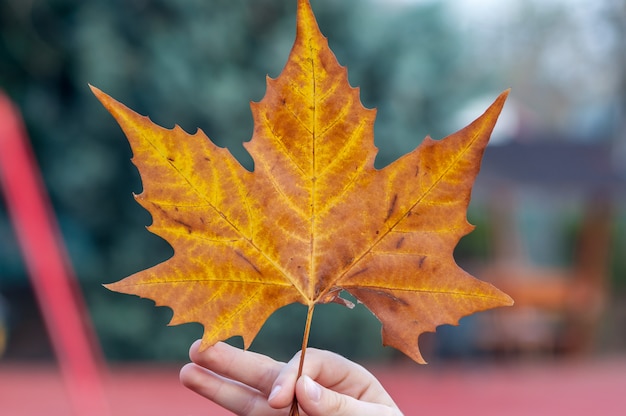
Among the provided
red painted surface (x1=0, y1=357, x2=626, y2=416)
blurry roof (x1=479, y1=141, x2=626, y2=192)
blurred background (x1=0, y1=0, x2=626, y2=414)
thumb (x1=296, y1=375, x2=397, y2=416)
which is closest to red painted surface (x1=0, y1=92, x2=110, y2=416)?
red painted surface (x1=0, y1=357, x2=626, y2=416)

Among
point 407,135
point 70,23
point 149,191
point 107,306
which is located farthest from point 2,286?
point 149,191

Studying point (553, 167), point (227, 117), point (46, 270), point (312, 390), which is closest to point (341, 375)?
point (312, 390)

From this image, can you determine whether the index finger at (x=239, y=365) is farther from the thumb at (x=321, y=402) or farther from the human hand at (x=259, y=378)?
the thumb at (x=321, y=402)

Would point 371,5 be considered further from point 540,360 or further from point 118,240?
point 540,360

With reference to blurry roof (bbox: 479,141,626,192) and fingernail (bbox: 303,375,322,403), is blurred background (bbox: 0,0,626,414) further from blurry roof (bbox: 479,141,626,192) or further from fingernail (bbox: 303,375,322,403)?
fingernail (bbox: 303,375,322,403)

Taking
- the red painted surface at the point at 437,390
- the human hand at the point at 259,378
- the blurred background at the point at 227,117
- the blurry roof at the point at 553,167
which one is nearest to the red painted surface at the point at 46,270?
the red painted surface at the point at 437,390

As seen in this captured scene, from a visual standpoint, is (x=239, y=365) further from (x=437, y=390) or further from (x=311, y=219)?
(x=437, y=390)
